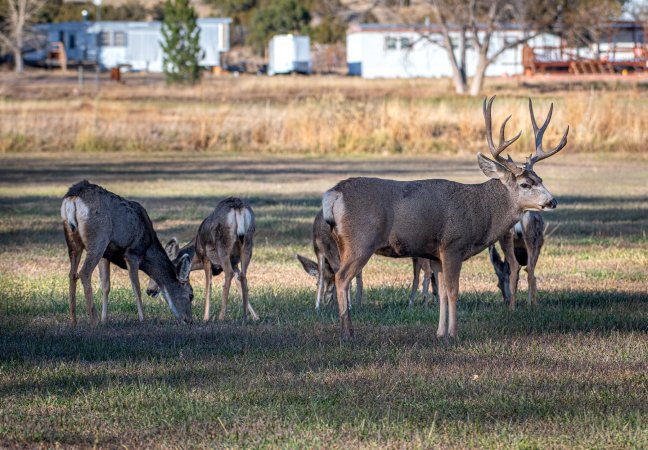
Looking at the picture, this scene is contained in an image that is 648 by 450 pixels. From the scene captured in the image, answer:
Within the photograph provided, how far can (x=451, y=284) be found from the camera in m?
10.1

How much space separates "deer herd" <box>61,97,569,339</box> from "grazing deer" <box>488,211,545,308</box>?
0.04 feet

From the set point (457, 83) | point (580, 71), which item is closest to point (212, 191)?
point (457, 83)

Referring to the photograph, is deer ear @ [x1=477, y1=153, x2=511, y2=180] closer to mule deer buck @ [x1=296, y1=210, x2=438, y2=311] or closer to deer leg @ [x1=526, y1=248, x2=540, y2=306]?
mule deer buck @ [x1=296, y1=210, x2=438, y2=311]

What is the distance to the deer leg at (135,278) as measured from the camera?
11.0 meters

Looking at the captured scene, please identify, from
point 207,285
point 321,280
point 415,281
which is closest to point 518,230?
point 415,281

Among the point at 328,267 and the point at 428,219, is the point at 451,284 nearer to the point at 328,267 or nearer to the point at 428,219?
the point at 428,219

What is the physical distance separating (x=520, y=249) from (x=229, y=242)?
3324 millimetres

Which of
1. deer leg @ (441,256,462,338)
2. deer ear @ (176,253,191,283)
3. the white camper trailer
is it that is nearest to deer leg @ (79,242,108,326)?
deer ear @ (176,253,191,283)

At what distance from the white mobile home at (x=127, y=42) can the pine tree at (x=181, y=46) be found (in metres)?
18.4

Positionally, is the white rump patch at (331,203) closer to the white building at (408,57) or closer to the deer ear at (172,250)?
the deer ear at (172,250)

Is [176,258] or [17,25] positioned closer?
[176,258]

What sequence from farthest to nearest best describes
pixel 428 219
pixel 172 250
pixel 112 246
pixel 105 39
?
1. pixel 105 39
2. pixel 172 250
3. pixel 112 246
4. pixel 428 219

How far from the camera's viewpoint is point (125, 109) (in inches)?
1698

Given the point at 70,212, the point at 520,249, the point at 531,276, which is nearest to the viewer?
the point at 70,212
